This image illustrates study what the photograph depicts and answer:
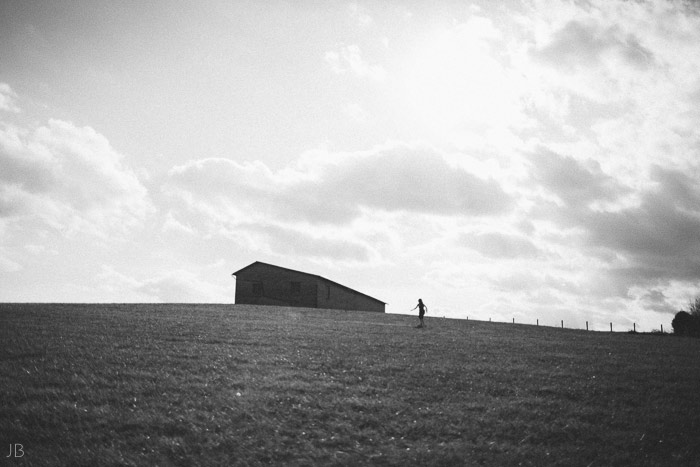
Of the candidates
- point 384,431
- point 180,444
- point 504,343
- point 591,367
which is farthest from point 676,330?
point 180,444

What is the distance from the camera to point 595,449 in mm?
10750

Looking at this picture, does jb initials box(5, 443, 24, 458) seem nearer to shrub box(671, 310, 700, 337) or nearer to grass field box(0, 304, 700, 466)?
grass field box(0, 304, 700, 466)

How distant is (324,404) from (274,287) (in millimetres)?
51888

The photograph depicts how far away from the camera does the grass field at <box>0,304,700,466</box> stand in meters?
9.94

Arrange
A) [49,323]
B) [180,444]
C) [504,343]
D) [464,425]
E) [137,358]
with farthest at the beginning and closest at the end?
[504,343] < [49,323] < [137,358] < [464,425] < [180,444]

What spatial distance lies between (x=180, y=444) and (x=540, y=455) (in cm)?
811

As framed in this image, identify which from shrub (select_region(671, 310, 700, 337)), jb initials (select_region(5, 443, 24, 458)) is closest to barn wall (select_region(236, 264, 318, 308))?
shrub (select_region(671, 310, 700, 337))

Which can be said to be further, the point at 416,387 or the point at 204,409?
the point at 416,387

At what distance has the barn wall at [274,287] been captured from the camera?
62.8 metres

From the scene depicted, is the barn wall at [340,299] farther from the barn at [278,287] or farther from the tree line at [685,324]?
the tree line at [685,324]

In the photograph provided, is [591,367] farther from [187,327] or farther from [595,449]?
[187,327]

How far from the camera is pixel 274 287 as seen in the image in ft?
208

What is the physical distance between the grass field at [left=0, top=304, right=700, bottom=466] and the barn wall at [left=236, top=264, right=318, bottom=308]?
4106 cm

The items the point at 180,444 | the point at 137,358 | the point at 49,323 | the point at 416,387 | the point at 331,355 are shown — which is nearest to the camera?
the point at 180,444
